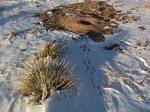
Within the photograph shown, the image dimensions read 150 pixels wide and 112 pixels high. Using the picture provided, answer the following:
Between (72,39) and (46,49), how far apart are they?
1.25 m

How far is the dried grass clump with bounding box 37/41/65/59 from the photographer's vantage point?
8.21m

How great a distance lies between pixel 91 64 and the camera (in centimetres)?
840

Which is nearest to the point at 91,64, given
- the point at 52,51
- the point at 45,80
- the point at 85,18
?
the point at 52,51

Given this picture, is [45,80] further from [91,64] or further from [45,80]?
[91,64]

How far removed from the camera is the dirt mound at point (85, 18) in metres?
9.91

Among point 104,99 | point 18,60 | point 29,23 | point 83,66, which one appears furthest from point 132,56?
point 29,23

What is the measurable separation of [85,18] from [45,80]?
13.0ft

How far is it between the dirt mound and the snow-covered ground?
283mm

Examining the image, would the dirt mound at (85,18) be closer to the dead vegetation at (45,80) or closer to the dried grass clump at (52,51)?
the dried grass clump at (52,51)

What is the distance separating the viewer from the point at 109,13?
10992 mm

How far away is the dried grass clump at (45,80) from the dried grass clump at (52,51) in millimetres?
935

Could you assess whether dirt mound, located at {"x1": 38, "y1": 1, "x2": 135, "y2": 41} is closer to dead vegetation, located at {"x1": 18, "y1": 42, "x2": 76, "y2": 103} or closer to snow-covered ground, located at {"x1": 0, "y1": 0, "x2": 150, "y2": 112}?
snow-covered ground, located at {"x1": 0, "y1": 0, "x2": 150, "y2": 112}

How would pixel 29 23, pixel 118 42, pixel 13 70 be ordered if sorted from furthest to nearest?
pixel 29 23, pixel 118 42, pixel 13 70

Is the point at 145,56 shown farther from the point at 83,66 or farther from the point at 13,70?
the point at 13,70
